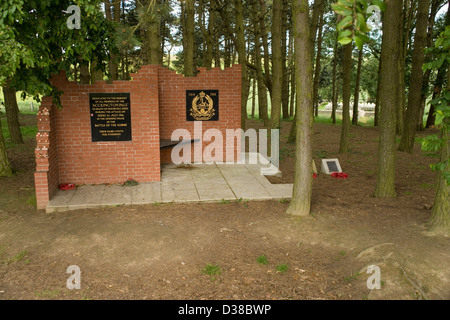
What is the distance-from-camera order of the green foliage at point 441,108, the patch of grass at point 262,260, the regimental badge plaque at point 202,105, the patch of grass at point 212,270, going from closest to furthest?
the green foliage at point 441,108, the patch of grass at point 212,270, the patch of grass at point 262,260, the regimental badge plaque at point 202,105

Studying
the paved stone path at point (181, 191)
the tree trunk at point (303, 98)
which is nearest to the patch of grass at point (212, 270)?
the tree trunk at point (303, 98)

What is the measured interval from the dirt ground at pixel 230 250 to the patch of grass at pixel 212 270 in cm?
3

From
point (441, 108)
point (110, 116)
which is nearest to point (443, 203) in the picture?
point (441, 108)

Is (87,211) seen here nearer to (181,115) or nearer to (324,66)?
(181,115)

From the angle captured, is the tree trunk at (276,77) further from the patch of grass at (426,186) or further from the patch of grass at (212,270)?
the patch of grass at (212,270)

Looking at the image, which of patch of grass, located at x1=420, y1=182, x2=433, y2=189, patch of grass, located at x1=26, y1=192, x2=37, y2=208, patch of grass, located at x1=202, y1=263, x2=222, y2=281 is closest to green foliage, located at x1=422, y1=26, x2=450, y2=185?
patch of grass, located at x1=202, y1=263, x2=222, y2=281

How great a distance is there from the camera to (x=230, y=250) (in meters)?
6.04

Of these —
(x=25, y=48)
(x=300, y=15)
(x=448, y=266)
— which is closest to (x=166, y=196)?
(x=25, y=48)

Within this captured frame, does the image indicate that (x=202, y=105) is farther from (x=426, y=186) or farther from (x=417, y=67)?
(x=417, y=67)

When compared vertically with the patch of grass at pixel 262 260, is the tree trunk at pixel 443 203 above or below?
above

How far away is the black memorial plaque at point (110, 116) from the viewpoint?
9.18 metres

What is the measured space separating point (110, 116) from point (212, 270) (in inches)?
214

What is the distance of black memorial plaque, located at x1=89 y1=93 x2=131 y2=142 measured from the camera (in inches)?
361

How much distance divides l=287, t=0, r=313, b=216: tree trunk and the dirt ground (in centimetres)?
73
